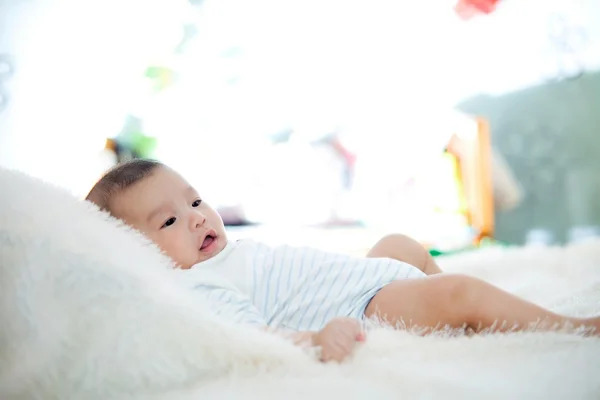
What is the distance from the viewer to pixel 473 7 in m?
2.71

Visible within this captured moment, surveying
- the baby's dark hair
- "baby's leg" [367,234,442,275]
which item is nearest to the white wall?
the baby's dark hair

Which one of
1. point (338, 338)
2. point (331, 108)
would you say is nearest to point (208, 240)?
point (338, 338)

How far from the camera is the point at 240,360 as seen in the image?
559mm

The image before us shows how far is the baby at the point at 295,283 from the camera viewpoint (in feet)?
2.25

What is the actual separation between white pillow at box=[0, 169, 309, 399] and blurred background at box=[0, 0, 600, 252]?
1.56m

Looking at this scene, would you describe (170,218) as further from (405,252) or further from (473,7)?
(473,7)

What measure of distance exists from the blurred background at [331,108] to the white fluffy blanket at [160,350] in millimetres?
1534

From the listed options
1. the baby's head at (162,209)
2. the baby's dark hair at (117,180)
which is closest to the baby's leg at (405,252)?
the baby's head at (162,209)

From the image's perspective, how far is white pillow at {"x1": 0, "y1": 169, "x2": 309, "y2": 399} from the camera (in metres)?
0.52

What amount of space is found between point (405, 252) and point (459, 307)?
329 mm

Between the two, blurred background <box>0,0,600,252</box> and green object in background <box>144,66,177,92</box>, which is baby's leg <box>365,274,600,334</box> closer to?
blurred background <box>0,0,600,252</box>

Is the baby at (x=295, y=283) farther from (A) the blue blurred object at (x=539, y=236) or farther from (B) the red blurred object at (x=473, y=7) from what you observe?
(B) the red blurred object at (x=473, y=7)

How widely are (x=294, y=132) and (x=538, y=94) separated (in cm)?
123

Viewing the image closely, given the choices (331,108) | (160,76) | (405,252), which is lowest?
(405,252)
